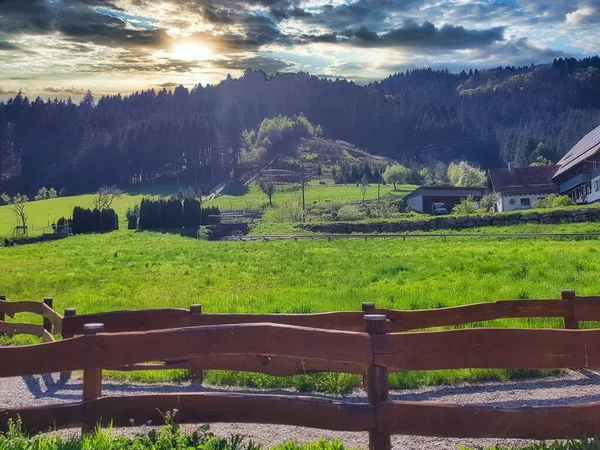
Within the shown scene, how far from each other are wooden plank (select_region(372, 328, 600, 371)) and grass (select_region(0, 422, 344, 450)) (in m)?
0.98

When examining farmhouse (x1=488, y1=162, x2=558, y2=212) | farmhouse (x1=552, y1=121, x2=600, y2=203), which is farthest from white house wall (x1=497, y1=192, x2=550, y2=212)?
farmhouse (x1=552, y1=121, x2=600, y2=203)

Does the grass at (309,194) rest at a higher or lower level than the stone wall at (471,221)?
higher

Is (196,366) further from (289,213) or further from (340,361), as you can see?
(289,213)

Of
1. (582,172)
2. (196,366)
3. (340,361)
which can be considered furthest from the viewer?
(582,172)

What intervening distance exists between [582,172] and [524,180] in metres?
10.2

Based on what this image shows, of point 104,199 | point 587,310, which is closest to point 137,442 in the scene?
point 587,310

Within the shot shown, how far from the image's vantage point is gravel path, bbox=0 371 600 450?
584 centimetres

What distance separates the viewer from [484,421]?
188 inches

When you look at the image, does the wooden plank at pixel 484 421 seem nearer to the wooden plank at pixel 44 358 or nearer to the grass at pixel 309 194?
the wooden plank at pixel 44 358

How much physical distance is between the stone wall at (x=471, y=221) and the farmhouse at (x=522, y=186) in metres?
31.6

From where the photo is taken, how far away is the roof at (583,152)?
71.2 meters

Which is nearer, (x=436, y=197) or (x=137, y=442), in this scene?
(x=137, y=442)

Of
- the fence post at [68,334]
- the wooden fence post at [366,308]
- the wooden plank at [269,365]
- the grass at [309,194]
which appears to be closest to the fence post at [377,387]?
the wooden plank at [269,365]

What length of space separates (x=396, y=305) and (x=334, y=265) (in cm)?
1256
